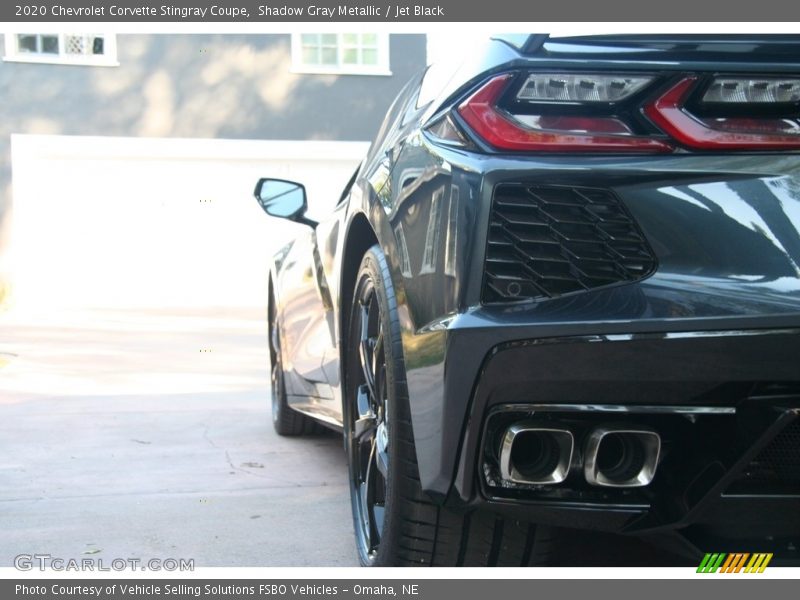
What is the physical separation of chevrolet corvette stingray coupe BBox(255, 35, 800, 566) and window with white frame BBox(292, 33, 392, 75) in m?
16.2

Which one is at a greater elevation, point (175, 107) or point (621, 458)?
point (621, 458)

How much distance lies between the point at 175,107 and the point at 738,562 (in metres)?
16.2

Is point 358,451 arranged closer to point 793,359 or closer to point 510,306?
point 510,306

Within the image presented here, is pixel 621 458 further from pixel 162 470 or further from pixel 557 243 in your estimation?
pixel 162 470

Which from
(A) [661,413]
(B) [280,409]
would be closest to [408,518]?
(A) [661,413]

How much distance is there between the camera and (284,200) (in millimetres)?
4508

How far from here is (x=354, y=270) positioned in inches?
120

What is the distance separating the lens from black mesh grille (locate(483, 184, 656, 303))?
1996 mm

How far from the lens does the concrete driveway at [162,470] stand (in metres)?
3.32

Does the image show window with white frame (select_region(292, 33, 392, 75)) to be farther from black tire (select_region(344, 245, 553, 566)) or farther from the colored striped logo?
the colored striped logo

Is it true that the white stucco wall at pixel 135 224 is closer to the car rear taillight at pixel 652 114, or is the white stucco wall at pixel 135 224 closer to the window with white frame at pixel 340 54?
the window with white frame at pixel 340 54

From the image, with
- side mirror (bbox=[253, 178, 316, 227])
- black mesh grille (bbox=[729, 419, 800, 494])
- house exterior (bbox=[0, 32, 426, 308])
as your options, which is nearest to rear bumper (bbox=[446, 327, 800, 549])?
black mesh grille (bbox=[729, 419, 800, 494])

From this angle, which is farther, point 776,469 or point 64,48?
point 64,48

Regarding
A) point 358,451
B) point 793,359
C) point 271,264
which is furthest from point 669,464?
point 271,264
